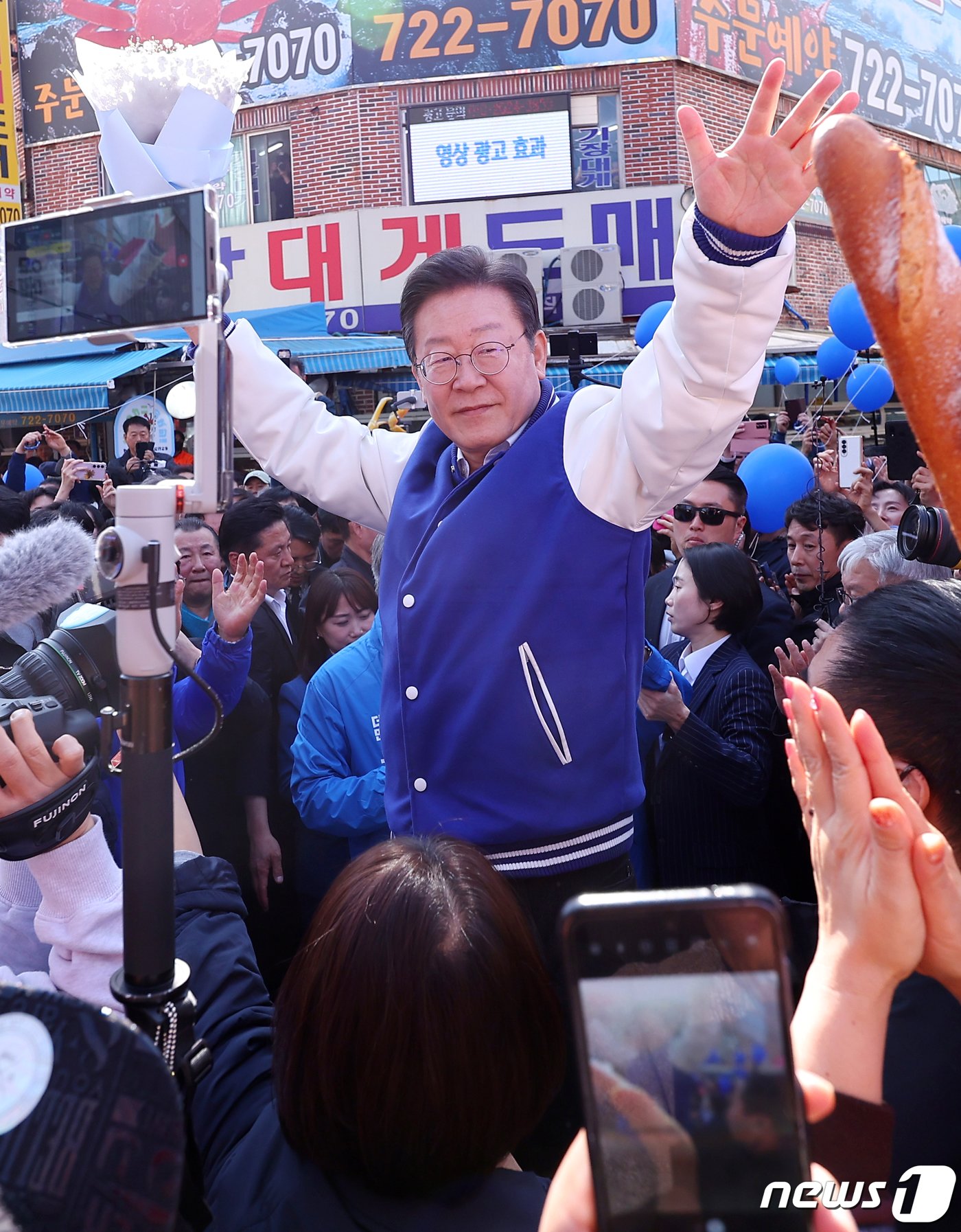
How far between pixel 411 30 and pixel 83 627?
42.6 ft

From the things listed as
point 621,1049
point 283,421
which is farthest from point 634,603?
point 621,1049

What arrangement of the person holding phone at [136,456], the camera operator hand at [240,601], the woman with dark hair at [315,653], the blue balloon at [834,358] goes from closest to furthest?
the camera operator hand at [240,601], the woman with dark hair at [315,653], the blue balloon at [834,358], the person holding phone at [136,456]

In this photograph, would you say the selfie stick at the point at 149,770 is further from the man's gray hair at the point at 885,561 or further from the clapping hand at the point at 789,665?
the man's gray hair at the point at 885,561

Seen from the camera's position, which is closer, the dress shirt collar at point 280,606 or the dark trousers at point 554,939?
the dark trousers at point 554,939

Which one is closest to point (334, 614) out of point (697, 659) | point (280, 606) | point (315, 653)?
point (315, 653)

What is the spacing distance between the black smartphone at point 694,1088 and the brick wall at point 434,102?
12.9 metres

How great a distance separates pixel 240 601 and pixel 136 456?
6534mm

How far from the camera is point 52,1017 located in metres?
0.61

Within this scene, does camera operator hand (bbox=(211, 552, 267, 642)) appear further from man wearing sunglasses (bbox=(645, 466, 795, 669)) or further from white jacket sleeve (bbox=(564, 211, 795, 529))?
man wearing sunglasses (bbox=(645, 466, 795, 669))

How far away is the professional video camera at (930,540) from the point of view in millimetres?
2061

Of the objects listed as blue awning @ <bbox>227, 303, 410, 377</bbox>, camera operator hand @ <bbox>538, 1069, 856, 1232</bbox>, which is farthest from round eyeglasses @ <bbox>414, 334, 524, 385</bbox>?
blue awning @ <bbox>227, 303, 410, 377</bbox>

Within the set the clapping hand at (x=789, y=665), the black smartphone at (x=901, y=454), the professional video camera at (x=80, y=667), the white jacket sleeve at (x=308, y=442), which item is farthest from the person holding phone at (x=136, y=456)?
the professional video camera at (x=80, y=667)

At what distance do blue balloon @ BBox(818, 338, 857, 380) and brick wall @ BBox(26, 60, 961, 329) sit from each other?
529cm

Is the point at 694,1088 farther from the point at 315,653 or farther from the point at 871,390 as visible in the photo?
the point at 871,390
